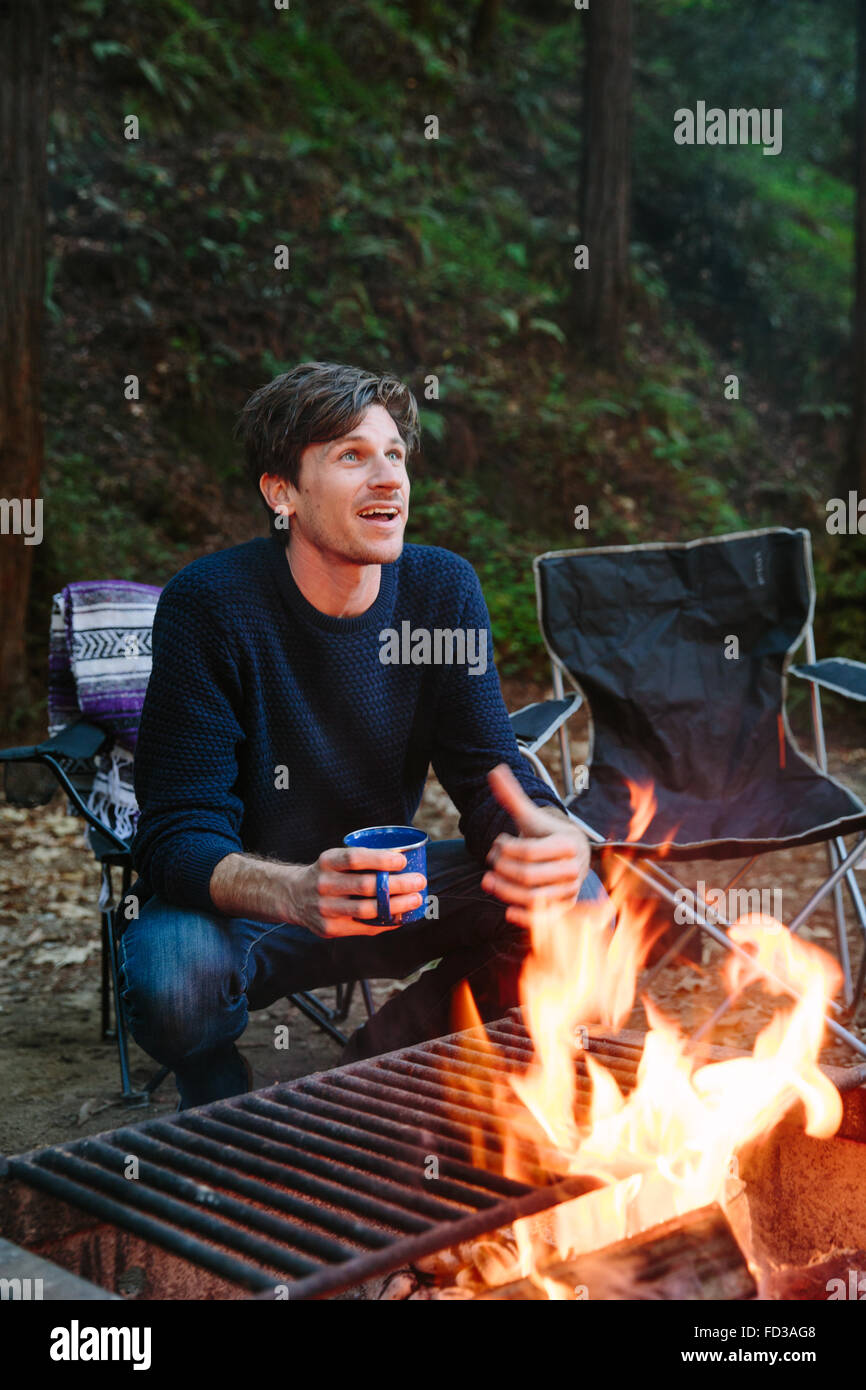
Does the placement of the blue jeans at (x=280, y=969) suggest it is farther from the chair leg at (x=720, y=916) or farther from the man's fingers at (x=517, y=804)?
the chair leg at (x=720, y=916)

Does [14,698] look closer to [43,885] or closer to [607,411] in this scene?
[43,885]

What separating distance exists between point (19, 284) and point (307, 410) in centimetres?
386

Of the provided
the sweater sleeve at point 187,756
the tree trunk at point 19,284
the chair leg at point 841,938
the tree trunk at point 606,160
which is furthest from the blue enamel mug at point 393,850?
the tree trunk at point 606,160

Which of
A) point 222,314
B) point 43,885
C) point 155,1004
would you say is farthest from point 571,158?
point 155,1004

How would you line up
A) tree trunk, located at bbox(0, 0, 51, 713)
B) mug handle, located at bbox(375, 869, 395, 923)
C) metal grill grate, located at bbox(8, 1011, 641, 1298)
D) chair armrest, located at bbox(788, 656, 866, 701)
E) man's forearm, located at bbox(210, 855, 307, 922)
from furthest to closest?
tree trunk, located at bbox(0, 0, 51, 713), chair armrest, located at bbox(788, 656, 866, 701), man's forearm, located at bbox(210, 855, 307, 922), mug handle, located at bbox(375, 869, 395, 923), metal grill grate, located at bbox(8, 1011, 641, 1298)

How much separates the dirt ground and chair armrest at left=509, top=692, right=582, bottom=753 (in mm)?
776

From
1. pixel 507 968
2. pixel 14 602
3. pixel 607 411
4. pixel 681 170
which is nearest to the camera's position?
pixel 507 968

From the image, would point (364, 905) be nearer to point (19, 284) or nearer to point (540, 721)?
point (540, 721)

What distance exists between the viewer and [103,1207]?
1432mm

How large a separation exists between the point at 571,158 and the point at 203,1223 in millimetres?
12307

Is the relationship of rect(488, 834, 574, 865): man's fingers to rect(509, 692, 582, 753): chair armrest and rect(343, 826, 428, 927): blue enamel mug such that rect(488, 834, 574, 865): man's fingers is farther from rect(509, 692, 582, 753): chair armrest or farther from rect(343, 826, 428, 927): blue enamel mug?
rect(509, 692, 582, 753): chair armrest

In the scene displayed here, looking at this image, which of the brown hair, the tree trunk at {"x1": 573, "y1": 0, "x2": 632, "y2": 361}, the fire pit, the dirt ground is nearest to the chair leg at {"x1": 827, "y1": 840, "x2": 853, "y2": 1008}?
the dirt ground

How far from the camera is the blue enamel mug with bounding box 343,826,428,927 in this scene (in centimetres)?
171

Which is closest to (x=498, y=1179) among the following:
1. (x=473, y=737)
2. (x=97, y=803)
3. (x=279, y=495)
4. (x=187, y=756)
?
(x=187, y=756)
